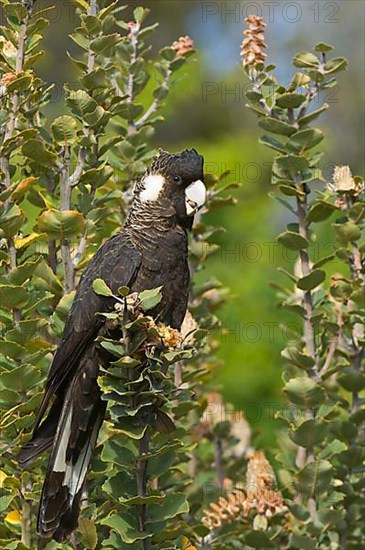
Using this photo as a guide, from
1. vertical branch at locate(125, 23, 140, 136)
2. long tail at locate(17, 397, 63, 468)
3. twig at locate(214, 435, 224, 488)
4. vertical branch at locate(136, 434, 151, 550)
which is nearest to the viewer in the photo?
vertical branch at locate(136, 434, 151, 550)

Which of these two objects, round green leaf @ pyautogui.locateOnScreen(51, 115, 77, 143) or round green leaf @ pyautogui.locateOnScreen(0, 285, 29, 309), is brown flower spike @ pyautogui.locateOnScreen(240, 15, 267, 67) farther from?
round green leaf @ pyautogui.locateOnScreen(0, 285, 29, 309)

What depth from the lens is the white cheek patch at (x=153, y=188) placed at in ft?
6.20

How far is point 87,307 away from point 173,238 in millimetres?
299

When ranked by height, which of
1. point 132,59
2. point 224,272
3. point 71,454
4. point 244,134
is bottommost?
point 71,454

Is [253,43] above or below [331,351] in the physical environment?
above

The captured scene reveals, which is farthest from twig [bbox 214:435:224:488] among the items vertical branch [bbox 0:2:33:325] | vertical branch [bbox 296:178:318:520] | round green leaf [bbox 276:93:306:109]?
round green leaf [bbox 276:93:306:109]

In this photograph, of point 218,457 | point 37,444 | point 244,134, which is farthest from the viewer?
point 244,134

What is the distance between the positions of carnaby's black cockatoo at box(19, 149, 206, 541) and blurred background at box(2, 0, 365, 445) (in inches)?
11.5

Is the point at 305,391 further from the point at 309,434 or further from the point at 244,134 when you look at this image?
the point at 244,134

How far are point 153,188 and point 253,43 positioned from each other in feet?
1.16

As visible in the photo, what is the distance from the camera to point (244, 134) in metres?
8.17

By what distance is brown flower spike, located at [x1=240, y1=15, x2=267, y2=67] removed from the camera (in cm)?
181

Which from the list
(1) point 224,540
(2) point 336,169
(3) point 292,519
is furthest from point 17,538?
(2) point 336,169

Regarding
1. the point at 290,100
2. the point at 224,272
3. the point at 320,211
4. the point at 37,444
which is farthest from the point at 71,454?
the point at 224,272
